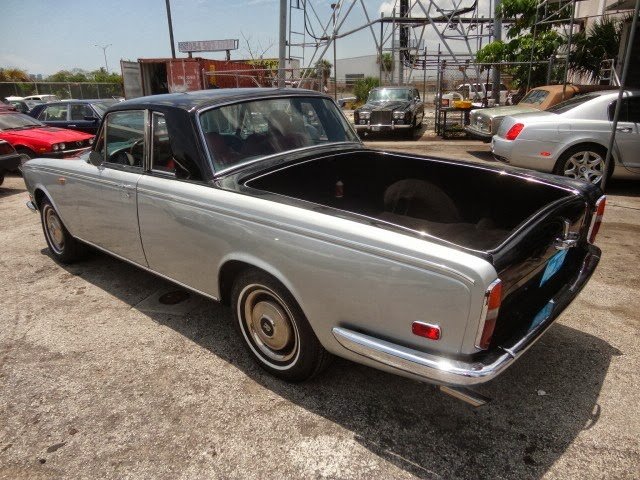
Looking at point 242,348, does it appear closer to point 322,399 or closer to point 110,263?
point 322,399

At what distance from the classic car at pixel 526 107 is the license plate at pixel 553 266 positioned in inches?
280

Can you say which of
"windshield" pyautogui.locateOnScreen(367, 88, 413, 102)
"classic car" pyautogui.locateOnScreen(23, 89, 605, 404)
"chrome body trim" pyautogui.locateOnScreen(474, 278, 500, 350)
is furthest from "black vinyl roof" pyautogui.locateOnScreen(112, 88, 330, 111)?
"windshield" pyautogui.locateOnScreen(367, 88, 413, 102)

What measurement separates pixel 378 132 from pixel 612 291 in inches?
430

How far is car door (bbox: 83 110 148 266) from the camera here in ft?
11.5

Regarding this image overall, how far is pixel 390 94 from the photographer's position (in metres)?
15.3

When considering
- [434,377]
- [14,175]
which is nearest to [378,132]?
[14,175]

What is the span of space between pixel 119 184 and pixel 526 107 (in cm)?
892

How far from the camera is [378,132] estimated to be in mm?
14172

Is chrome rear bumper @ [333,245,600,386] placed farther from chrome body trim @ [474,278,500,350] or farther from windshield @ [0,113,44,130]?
windshield @ [0,113,44,130]

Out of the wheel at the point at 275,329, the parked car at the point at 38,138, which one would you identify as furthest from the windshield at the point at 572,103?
the parked car at the point at 38,138

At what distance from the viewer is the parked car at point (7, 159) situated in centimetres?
859

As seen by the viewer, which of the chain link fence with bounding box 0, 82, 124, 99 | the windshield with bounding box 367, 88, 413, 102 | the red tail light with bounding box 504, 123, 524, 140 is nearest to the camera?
the red tail light with bounding box 504, 123, 524, 140

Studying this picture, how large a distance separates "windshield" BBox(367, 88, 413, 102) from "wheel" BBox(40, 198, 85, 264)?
12053 millimetres

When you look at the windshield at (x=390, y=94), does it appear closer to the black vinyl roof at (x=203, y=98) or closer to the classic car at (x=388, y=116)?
the classic car at (x=388, y=116)
